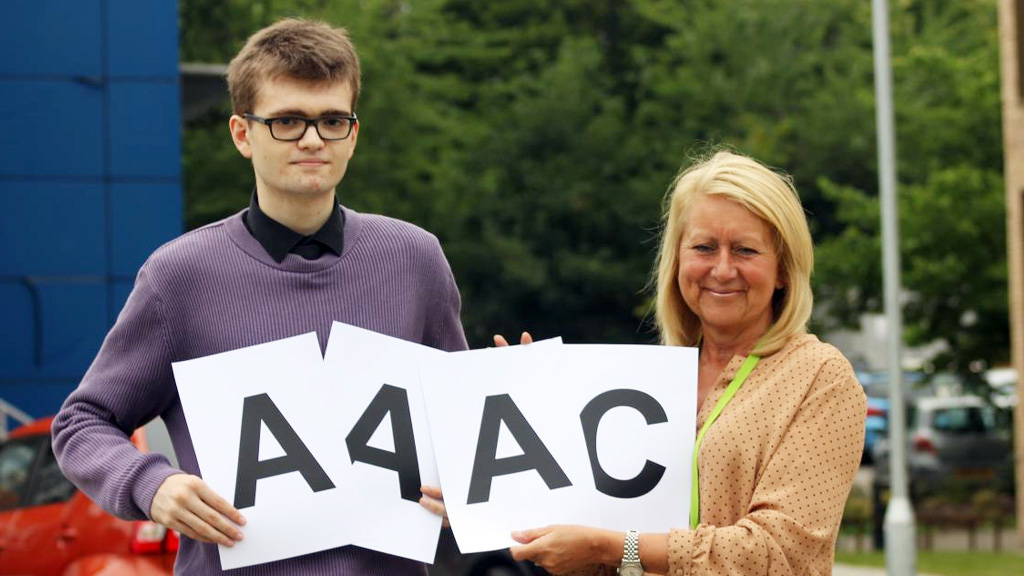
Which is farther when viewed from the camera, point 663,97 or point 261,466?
point 663,97

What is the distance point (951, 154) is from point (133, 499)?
2299cm

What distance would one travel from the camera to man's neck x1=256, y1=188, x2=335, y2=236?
338 cm

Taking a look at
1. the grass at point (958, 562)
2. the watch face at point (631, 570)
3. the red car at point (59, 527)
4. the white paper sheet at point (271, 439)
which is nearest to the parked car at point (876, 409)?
the grass at point (958, 562)

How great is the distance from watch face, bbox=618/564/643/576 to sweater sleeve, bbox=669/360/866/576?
74 mm

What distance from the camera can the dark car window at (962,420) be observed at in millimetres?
29297

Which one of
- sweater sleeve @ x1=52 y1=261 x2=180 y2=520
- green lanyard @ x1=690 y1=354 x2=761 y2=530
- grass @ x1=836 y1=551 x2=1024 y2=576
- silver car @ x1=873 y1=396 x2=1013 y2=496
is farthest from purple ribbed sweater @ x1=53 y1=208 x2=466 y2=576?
silver car @ x1=873 y1=396 x2=1013 y2=496

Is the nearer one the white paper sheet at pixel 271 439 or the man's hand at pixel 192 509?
the man's hand at pixel 192 509

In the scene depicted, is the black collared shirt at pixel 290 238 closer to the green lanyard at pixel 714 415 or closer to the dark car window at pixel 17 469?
the green lanyard at pixel 714 415

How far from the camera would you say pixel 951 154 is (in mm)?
24844

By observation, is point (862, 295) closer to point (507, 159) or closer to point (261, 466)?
point (507, 159)

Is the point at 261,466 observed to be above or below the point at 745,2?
below

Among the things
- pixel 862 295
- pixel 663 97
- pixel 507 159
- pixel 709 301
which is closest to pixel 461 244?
pixel 507 159

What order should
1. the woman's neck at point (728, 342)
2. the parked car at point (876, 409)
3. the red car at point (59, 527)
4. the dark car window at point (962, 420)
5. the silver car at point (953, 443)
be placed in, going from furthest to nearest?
the parked car at point (876, 409) < the dark car window at point (962, 420) < the silver car at point (953, 443) < the red car at point (59, 527) < the woman's neck at point (728, 342)

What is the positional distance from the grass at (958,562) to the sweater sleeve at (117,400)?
48.1 feet
